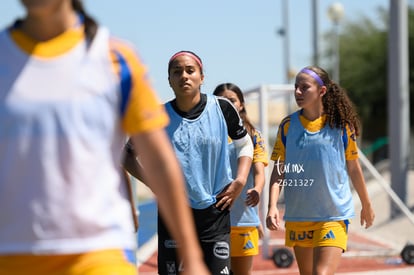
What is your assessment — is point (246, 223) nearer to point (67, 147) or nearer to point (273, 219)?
point (273, 219)

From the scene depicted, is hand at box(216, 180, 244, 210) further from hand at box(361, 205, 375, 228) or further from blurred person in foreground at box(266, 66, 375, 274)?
hand at box(361, 205, 375, 228)

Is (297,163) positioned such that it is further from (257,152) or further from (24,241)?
(24,241)

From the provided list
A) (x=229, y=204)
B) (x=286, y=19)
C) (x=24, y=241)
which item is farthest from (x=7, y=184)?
(x=286, y=19)

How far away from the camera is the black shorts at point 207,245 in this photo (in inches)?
251

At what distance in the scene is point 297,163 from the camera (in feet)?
24.2

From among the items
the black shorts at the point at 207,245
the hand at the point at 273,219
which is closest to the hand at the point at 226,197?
the black shorts at the point at 207,245

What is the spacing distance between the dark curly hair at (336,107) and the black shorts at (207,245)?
1469mm

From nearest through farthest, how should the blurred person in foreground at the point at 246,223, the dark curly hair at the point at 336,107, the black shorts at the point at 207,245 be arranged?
the black shorts at the point at 207,245 < the dark curly hair at the point at 336,107 < the blurred person in foreground at the point at 246,223

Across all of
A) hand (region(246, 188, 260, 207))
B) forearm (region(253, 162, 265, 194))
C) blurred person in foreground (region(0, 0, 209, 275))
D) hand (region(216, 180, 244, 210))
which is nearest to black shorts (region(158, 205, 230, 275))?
hand (region(216, 180, 244, 210))

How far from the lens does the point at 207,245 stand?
252 inches

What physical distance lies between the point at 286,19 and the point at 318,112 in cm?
3576

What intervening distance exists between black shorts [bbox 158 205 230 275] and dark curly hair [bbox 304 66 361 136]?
147 cm

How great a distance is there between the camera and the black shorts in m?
6.37

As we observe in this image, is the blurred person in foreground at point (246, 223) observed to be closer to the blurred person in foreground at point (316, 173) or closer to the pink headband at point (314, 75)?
the blurred person in foreground at point (316, 173)
